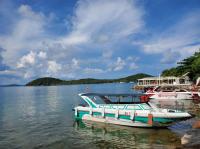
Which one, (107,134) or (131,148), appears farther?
(107,134)

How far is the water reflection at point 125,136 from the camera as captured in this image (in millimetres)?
17977

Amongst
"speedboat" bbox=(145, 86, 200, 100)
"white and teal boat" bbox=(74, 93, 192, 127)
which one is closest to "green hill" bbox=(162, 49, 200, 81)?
"speedboat" bbox=(145, 86, 200, 100)

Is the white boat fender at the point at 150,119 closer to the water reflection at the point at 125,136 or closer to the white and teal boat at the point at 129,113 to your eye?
the white and teal boat at the point at 129,113

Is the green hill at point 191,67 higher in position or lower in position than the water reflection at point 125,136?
higher

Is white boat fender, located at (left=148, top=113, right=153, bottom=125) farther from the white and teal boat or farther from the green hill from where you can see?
the green hill

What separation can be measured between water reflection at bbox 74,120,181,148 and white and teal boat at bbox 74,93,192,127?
725mm

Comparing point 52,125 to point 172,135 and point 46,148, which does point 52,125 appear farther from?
point 172,135

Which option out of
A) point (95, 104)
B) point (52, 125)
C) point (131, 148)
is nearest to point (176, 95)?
point (95, 104)

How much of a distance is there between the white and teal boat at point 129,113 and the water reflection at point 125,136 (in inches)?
28.5

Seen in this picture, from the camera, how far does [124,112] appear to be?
79.4 feet

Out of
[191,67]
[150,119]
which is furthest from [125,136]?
[191,67]

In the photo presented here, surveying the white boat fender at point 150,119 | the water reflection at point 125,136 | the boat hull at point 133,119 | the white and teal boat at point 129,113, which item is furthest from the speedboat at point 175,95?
the white boat fender at point 150,119

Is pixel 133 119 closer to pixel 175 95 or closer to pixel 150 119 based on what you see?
pixel 150 119

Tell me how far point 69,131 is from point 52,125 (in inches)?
149
